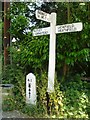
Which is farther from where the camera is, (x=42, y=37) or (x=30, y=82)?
(x=42, y=37)

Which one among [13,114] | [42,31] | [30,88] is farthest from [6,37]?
[13,114]

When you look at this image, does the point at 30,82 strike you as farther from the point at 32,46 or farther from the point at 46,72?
the point at 32,46

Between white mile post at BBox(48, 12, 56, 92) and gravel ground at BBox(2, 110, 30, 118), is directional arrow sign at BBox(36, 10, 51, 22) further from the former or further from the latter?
gravel ground at BBox(2, 110, 30, 118)

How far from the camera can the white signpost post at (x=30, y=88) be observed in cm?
167

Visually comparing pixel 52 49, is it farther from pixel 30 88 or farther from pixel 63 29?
pixel 30 88

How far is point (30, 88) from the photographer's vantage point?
5.57 feet

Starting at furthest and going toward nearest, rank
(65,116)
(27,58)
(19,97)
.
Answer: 1. (27,58)
2. (19,97)
3. (65,116)

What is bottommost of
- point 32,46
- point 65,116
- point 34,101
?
point 65,116

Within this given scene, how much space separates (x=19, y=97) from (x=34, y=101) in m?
0.12

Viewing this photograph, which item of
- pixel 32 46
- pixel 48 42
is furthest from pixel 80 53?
pixel 32 46

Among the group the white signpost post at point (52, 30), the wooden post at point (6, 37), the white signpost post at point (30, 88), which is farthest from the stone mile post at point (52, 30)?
the wooden post at point (6, 37)

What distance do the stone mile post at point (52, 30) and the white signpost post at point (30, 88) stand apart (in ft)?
0.39

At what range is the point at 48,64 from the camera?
1.79m

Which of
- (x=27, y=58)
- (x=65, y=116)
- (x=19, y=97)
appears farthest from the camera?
(x=27, y=58)
